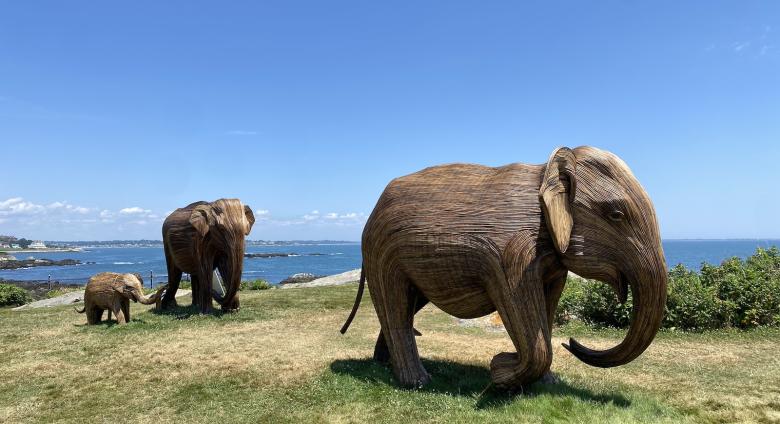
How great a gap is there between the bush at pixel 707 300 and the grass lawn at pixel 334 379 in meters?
0.47

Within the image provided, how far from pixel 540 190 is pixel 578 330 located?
658 cm

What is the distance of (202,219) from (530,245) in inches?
381

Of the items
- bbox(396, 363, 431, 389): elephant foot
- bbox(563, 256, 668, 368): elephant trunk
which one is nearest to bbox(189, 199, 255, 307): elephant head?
bbox(396, 363, 431, 389): elephant foot

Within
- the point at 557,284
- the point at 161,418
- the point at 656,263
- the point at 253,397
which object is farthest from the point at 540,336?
the point at 161,418

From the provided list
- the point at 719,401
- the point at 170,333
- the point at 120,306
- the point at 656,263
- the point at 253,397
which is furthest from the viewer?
the point at 120,306

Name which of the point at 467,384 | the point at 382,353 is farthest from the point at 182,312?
the point at 467,384

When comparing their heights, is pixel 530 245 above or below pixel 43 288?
above

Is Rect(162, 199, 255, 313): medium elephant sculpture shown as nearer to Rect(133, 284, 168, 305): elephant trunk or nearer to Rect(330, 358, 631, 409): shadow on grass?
Rect(133, 284, 168, 305): elephant trunk

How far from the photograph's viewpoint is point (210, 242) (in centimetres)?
1234

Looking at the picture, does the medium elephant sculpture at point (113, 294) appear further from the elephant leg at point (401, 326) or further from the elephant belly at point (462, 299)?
the elephant belly at point (462, 299)

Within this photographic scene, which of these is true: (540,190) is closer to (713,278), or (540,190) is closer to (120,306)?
(713,278)

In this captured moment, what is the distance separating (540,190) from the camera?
4953 mm

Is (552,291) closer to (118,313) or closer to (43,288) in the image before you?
(118,313)

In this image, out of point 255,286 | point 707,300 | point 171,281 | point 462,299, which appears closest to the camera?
point 462,299
